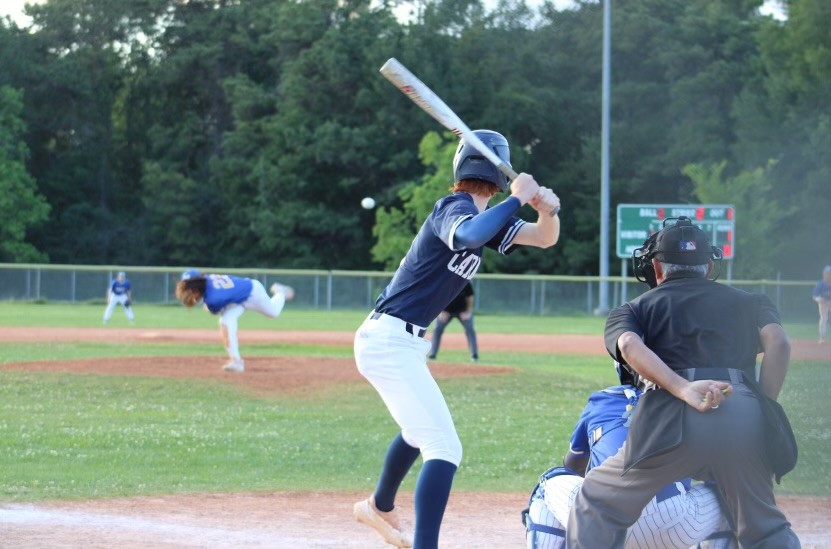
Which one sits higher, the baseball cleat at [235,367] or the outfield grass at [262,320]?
the baseball cleat at [235,367]

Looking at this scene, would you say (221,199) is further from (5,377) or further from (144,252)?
(5,377)

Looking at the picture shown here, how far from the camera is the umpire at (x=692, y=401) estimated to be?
4.23 metres

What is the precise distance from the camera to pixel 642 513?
4598 mm

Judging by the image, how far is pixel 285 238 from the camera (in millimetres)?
57062

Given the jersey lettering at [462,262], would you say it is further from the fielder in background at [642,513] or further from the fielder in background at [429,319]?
the fielder in background at [642,513]

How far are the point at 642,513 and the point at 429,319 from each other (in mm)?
1331

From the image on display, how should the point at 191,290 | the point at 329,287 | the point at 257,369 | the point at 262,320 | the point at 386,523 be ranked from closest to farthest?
the point at 386,523 < the point at 191,290 < the point at 257,369 < the point at 262,320 < the point at 329,287

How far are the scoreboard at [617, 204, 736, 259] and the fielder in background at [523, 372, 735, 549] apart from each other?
2507 centimetres

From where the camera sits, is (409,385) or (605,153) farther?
(605,153)

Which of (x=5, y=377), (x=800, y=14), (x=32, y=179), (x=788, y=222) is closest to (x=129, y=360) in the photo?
(x=5, y=377)

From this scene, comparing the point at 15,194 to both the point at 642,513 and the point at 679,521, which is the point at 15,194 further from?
the point at 679,521

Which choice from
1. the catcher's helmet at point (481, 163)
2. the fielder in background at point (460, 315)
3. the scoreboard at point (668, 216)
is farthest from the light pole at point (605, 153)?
the catcher's helmet at point (481, 163)

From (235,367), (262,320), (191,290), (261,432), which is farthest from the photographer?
(262,320)

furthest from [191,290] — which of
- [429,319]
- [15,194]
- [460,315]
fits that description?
[15,194]
